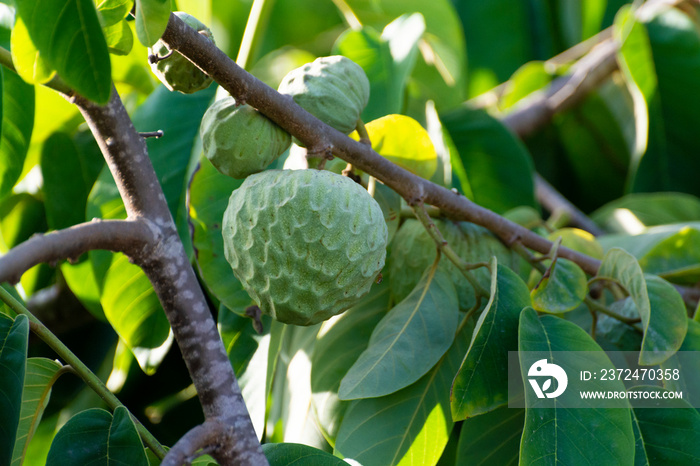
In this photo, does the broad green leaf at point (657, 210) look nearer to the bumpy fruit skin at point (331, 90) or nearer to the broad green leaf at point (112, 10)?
the bumpy fruit skin at point (331, 90)

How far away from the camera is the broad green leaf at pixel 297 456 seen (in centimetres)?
66

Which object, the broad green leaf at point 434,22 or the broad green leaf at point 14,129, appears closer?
the broad green leaf at point 14,129

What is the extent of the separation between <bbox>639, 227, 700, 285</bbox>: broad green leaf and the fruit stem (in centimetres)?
46

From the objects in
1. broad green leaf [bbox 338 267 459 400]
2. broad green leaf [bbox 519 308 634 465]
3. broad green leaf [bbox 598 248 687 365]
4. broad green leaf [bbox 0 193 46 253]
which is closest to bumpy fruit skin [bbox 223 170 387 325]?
broad green leaf [bbox 338 267 459 400]

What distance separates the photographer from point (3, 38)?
0.87 m

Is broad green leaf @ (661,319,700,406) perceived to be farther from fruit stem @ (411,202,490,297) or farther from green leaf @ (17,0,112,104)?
green leaf @ (17,0,112,104)

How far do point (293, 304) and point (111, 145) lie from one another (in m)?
0.25

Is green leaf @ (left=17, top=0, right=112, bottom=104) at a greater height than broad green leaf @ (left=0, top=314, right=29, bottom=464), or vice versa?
green leaf @ (left=17, top=0, right=112, bottom=104)

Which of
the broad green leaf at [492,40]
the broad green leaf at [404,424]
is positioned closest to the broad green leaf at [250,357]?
the broad green leaf at [404,424]

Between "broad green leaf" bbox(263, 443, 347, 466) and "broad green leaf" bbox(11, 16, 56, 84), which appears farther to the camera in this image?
"broad green leaf" bbox(263, 443, 347, 466)

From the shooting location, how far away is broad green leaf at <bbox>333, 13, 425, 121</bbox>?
1.12 m

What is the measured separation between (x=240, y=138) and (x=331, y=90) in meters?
0.13

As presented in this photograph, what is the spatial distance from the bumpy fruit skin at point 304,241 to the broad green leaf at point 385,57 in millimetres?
493

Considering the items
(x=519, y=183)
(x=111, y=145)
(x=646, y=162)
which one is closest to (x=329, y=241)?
(x=111, y=145)
